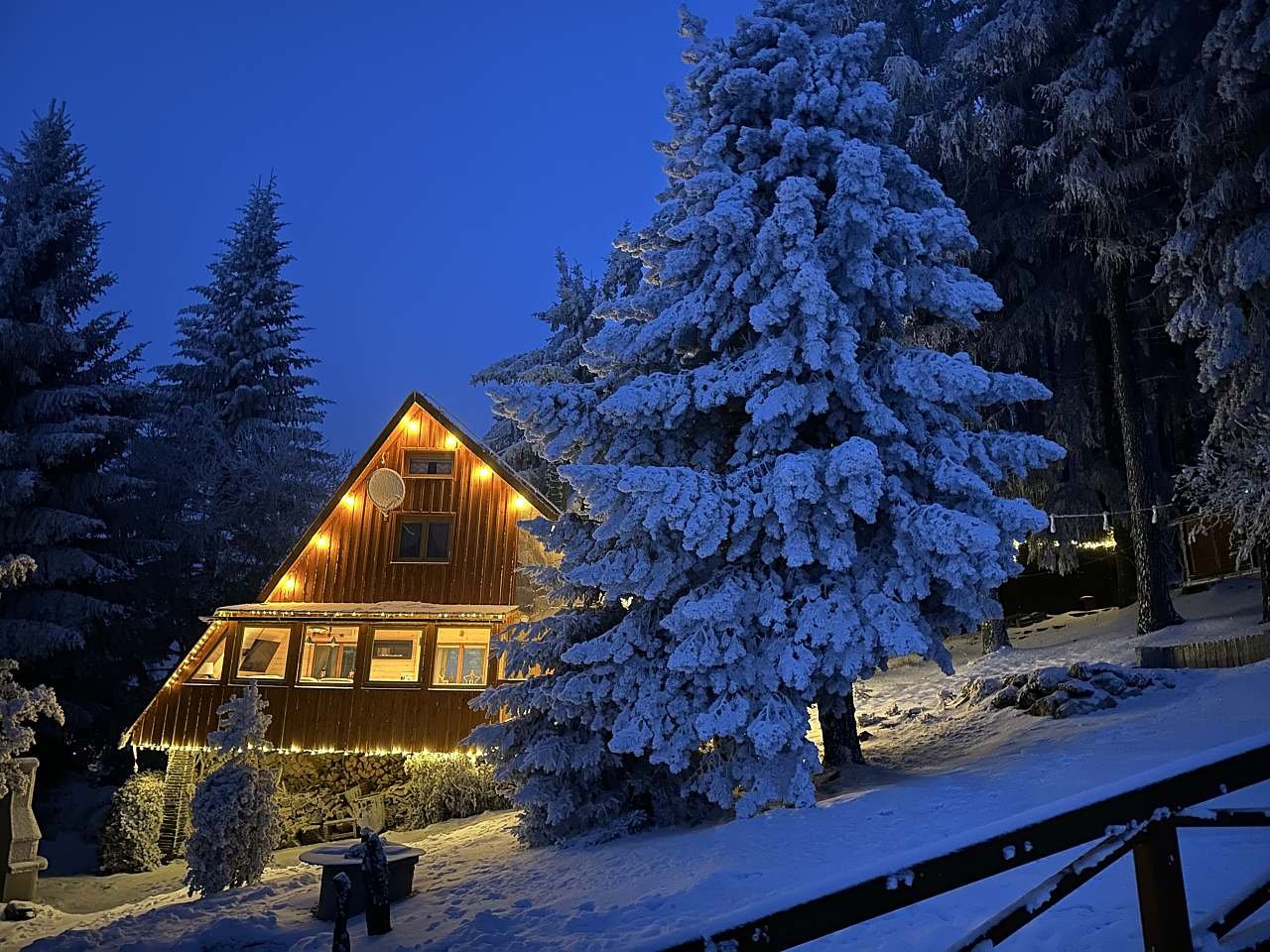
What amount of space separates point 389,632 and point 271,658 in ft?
8.71

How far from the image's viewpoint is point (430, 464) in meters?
18.5

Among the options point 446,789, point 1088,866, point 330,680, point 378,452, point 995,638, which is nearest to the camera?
point 1088,866

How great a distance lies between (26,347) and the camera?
19.4m

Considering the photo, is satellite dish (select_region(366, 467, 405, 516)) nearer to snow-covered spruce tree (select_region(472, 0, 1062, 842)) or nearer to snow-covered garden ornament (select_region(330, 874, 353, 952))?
snow-covered spruce tree (select_region(472, 0, 1062, 842))

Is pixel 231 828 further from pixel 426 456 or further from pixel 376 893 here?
pixel 426 456

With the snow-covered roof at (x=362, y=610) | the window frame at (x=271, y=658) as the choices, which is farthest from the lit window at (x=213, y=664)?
the snow-covered roof at (x=362, y=610)

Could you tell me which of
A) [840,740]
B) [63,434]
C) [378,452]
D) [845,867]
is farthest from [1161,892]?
[63,434]

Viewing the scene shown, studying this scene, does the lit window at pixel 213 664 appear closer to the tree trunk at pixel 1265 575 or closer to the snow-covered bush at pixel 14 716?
the snow-covered bush at pixel 14 716

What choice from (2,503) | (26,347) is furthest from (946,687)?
(26,347)

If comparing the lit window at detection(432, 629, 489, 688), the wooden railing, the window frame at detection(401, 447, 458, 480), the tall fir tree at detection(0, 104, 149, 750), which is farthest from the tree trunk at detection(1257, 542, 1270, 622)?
the tall fir tree at detection(0, 104, 149, 750)

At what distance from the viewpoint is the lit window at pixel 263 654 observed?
17.3m

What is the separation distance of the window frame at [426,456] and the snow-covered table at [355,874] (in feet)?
33.3

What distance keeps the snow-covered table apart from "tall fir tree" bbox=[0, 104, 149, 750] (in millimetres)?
13035

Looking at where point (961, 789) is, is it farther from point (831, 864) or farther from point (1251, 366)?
point (1251, 366)
